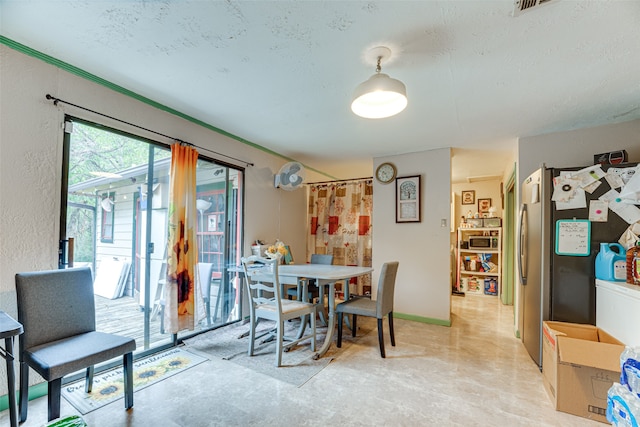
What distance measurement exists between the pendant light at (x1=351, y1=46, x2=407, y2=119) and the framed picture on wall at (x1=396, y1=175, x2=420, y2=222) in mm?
A: 2128

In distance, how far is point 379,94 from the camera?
184 centimetres

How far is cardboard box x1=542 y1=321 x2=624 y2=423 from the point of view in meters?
1.73

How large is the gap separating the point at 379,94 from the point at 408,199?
2311 mm

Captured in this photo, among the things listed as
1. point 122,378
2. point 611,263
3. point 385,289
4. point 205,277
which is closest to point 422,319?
point 385,289

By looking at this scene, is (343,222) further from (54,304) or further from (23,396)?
(23,396)

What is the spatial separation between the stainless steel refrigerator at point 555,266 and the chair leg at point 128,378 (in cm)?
306

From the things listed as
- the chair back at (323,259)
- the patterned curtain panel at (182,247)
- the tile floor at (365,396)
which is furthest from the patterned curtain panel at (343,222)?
the patterned curtain panel at (182,247)

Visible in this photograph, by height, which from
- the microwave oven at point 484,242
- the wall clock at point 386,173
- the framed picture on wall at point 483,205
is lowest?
the microwave oven at point 484,242

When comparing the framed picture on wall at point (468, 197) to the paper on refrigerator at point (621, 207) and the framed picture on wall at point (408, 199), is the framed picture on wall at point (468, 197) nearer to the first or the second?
the framed picture on wall at point (408, 199)

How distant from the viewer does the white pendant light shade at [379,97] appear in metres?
1.75

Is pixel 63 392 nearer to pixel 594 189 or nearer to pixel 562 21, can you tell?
pixel 562 21

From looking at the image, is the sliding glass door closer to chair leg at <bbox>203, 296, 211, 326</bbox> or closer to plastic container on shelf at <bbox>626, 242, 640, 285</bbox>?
chair leg at <bbox>203, 296, 211, 326</bbox>

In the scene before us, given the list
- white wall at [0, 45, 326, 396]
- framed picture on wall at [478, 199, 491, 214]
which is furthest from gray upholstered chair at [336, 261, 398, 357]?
framed picture on wall at [478, 199, 491, 214]

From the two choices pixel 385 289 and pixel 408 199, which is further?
pixel 408 199
